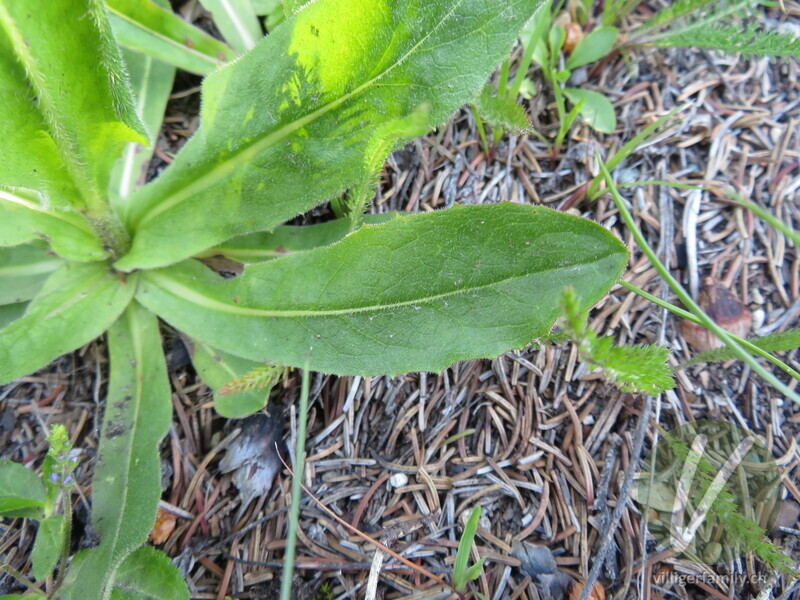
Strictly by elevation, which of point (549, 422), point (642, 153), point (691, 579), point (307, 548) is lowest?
point (691, 579)

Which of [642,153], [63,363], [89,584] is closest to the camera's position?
[89,584]

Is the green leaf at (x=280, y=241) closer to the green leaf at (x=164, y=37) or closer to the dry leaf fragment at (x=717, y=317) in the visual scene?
the green leaf at (x=164, y=37)

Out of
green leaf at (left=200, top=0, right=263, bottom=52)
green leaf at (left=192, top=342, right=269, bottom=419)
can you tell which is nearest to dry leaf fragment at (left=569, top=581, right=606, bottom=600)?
green leaf at (left=192, top=342, right=269, bottom=419)

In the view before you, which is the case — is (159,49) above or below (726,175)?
above

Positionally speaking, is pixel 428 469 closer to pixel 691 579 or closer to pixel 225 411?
pixel 225 411

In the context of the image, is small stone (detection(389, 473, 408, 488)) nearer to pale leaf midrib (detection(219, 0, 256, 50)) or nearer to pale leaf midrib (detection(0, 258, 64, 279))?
pale leaf midrib (detection(0, 258, 64, 279))

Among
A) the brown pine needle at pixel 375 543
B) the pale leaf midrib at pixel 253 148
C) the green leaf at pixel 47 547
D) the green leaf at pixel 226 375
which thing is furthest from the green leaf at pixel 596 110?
the green leaf at pixel 47 547

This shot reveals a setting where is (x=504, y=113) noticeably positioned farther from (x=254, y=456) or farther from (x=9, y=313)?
(x=9, y=313)

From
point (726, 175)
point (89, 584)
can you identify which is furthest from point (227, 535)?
point (726, 175)
